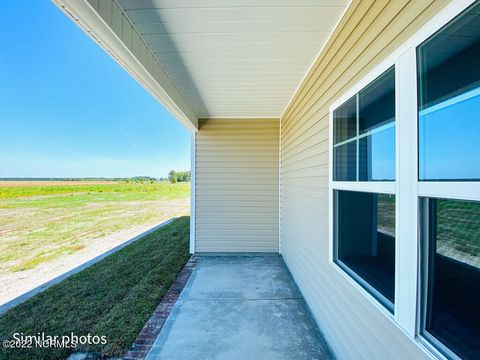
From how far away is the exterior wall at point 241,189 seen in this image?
517cm

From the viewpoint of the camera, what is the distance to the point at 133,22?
1.97 m

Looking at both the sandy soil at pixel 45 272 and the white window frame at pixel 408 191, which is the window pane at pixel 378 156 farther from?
the sandy soil at pixel 45 272

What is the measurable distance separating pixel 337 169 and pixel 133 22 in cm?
215

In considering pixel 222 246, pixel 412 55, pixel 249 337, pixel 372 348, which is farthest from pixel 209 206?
pixel 412 55

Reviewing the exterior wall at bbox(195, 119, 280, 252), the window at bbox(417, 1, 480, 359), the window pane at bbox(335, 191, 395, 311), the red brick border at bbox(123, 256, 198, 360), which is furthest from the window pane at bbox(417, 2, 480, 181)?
the exterior wall at bbox(195, 119, 280, 252)

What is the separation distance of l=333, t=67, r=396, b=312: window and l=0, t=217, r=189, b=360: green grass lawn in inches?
89.2

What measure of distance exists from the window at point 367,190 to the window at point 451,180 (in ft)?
0.79

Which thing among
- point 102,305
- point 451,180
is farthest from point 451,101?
point 102,305

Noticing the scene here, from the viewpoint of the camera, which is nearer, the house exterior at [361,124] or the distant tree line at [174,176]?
the house exterior at [361,124]

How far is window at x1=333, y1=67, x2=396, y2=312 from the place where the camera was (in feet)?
4.60

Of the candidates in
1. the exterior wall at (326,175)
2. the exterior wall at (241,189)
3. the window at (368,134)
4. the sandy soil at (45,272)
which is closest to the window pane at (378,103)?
the window at (368,134)

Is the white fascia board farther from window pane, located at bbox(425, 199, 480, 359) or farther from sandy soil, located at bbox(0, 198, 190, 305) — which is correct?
sandy soil, located at bbox(0, 198, 190, 305)

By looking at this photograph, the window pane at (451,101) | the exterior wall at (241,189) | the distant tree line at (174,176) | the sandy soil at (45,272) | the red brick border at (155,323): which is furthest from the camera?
the distant tree line at (174,176)

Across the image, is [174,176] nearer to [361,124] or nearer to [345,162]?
[345,162]
